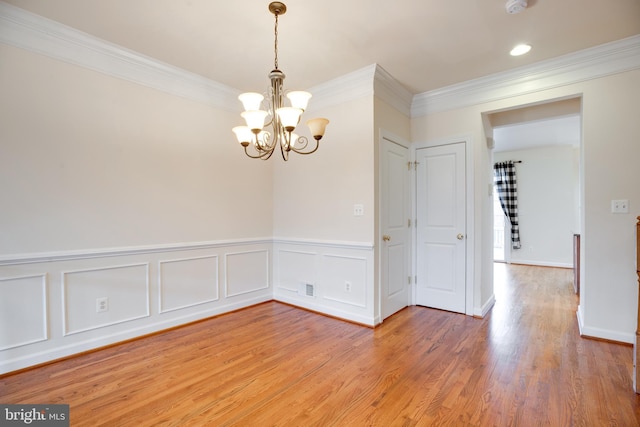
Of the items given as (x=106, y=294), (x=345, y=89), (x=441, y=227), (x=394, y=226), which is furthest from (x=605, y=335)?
(x=106, y=294)

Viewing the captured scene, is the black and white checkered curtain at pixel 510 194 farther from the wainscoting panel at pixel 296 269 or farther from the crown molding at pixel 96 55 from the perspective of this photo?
the crown molding at pixel 96 55

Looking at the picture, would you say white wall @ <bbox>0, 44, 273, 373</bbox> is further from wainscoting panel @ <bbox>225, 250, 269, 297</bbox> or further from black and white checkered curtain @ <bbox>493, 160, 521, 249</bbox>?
black and white checkered curtain @ <bbox>493, 160, 521, 249</bbox>

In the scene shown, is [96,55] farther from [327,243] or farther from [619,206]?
[619,206]

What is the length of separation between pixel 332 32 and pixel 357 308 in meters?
2.67

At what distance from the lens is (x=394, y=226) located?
3572 millimetres

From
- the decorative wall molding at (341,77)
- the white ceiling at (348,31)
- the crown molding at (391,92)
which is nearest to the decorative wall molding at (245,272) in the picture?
the decorative wall molding at (341,77)

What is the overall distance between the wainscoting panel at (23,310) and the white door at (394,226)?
9.78ft

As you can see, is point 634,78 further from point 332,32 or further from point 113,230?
point 113,230

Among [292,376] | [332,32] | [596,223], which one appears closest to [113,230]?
[292,376]

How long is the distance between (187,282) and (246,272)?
75 centimetres

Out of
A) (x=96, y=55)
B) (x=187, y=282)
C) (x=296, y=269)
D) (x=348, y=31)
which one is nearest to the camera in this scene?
(x=348, y=31)

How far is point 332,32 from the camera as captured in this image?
→ 2.48 meters

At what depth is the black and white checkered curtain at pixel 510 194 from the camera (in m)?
7.03

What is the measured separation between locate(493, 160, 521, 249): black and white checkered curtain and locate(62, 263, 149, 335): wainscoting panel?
24.2 ft
